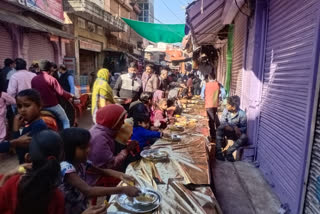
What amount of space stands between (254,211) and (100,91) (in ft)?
10.7

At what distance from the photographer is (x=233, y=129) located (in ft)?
16.2

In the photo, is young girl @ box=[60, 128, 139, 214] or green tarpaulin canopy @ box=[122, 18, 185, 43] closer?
young girl @ box=[60, 128, 139, 214]

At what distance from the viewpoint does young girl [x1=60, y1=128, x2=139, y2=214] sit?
154cm

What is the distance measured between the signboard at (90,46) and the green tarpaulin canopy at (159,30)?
3.91 metres

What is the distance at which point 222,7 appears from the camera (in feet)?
19.4

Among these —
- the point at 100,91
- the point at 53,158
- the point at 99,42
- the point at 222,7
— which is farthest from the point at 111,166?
the point at 99,42

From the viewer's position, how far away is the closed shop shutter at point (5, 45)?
770cm

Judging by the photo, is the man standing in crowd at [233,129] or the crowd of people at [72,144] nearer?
the crowd of people at [72,144]

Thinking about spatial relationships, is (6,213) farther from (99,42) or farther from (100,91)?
(99,42)

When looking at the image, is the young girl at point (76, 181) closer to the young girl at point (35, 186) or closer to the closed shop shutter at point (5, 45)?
the young girl at point (35, 186)

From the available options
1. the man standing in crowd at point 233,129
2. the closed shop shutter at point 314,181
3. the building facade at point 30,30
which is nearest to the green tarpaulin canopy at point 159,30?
the building facade at point 30,30

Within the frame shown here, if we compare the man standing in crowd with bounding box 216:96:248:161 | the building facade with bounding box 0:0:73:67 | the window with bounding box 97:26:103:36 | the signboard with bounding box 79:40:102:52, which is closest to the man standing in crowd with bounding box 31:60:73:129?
the man standing in crowd with bounding box 216:96:248:161

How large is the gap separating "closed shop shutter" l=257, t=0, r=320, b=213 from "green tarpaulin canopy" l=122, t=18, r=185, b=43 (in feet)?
28.4

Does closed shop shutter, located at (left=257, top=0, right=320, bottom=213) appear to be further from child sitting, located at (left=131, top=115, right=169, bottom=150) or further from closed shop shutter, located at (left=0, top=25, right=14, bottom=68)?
closed shop shutter, located at (left=0, top=25, right=14, bottom=68)
